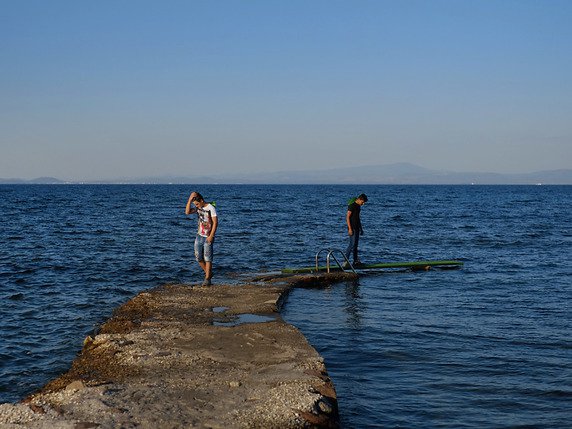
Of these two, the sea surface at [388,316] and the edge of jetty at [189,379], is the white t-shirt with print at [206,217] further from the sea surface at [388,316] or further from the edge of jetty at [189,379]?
the edge of jetty at [189,379]

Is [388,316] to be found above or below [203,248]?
below

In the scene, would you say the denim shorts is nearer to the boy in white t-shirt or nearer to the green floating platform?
the boy in white t-shirt

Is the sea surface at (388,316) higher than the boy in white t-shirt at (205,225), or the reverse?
the boy in white t-shirt at (205,225)

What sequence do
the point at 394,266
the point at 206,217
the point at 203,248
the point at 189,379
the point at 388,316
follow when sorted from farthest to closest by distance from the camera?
the point at 394,266
the point at 203,248
the point at 206,217
the point at 388,316
the point at 189,379

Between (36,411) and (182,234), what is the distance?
25.8 metres

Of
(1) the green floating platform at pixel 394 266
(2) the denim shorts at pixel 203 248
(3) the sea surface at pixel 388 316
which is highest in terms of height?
(2) the denim shorts at pixel 203 248

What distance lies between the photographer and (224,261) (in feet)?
71.9

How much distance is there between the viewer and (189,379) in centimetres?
748

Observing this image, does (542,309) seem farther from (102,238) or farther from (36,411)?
(102,238)

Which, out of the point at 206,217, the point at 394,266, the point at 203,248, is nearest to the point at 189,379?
the point at 206,217

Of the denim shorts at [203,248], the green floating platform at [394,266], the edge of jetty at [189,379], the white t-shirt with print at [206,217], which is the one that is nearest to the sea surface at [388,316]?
the green floating platform at [394,266]

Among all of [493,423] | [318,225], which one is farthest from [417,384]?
[318,225]

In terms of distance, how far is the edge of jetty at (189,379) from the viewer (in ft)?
20.6

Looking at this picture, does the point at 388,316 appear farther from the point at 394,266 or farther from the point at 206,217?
the point at 394,266
